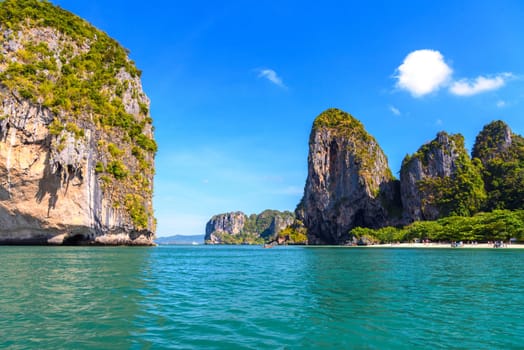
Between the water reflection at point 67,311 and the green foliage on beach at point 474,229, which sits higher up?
the green foliage on beach at point 474,229

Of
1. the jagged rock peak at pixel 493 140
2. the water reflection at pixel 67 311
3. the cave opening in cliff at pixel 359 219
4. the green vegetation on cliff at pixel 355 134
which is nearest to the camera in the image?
the water reflection at pixel 67 311

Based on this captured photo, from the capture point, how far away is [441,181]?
5246 inches

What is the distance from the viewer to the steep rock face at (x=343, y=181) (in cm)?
15562

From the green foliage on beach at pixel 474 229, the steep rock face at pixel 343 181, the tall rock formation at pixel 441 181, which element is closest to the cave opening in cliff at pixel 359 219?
the steep rock face at pixel 343 181

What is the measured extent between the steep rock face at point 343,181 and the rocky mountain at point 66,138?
97.2 metres

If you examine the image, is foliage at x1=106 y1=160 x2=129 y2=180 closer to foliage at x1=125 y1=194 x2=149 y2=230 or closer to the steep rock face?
foliage at x1=125 y1=194 x2=149 y2=230

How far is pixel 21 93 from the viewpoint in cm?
6278

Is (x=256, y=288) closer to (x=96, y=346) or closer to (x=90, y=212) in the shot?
(x=96, y=346)

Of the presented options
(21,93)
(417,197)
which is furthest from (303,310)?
(417,197)

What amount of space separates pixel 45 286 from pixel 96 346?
36.7ft

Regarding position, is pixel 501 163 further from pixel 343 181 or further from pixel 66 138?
pixel 66 138

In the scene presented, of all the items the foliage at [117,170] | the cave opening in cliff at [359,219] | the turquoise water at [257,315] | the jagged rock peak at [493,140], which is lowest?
the turquoise water at [257,315]

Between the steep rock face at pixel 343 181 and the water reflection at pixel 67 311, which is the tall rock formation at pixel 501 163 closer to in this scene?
the steep rock face at pixel 343 181

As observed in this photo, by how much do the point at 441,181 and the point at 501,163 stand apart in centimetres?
2047
